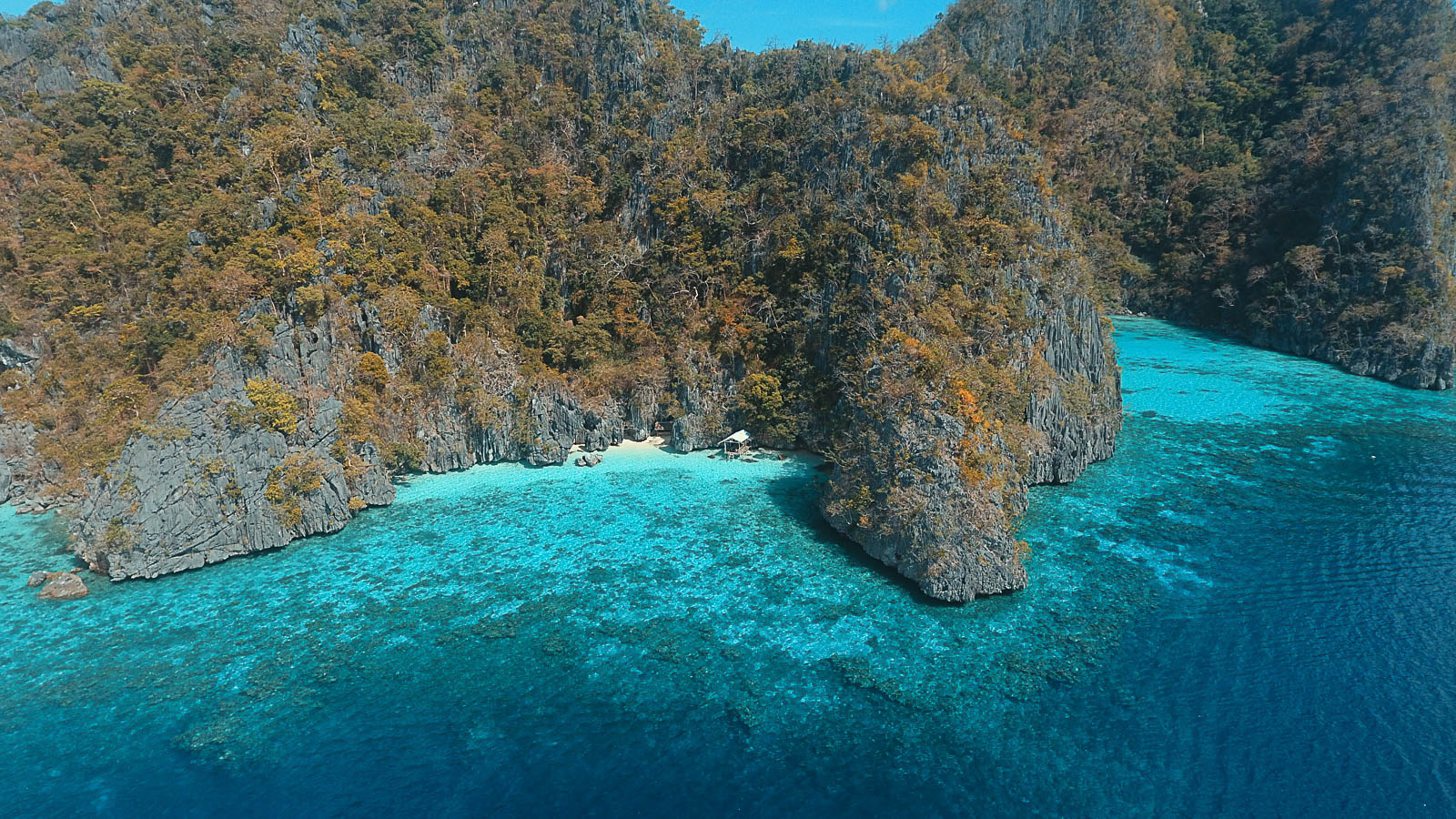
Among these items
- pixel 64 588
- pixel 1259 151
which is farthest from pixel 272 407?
pixel 1259 151

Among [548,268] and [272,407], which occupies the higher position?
[548,268]

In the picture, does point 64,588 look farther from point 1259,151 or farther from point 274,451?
point 1259,151

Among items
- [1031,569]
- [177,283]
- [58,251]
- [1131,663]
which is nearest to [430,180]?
[177,283]

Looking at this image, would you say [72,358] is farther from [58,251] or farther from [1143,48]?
[1143,48]

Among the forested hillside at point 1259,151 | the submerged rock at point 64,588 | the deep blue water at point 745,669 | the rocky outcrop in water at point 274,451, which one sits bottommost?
the deep blue water at point 745,669

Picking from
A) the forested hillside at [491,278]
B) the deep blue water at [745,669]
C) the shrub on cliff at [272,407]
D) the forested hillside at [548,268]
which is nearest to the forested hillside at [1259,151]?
the forested hillside at [548,268]

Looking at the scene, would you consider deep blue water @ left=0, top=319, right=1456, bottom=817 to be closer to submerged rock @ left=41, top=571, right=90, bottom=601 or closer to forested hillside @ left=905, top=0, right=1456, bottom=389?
submerged rock @ left=41, top=571, right=90, bottom=601

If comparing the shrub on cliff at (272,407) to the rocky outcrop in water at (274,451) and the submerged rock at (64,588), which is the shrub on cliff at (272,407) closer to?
the rocky outcrop in water at (274,451)
